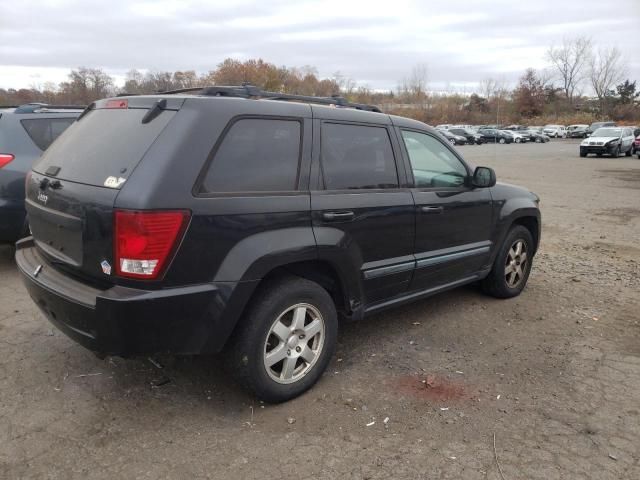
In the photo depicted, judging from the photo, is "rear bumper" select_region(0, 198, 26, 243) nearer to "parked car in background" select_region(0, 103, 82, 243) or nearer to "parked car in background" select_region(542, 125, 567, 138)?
"parked car in background" select_region(0, 103, 82, 243)

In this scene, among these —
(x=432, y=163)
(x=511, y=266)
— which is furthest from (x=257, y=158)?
(x=511, y=266)

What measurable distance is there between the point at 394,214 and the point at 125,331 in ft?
6.35

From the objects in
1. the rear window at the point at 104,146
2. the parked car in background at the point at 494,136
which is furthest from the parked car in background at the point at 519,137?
the rear window at the point at 104,146

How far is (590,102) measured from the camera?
90.1m

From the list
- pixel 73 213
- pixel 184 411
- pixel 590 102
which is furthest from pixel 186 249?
pixel 590 102

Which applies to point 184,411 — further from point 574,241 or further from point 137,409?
point 574,241

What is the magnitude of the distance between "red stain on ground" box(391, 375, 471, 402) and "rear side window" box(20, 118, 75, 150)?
4.55 m

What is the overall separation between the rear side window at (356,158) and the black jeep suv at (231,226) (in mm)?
10

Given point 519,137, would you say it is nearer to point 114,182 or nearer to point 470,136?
point 470,136

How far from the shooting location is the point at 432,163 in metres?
4.15

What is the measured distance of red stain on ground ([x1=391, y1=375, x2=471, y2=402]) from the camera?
10.8 ft

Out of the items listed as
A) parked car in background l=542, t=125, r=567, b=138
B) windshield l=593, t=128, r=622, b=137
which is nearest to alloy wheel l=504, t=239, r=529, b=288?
windshield l=593, t=128, r=622, b=137

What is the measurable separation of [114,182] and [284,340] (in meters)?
1.31

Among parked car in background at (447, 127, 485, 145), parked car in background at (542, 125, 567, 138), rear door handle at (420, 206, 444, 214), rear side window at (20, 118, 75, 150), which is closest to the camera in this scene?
rear door handle at (420, 206, 444, 214)
